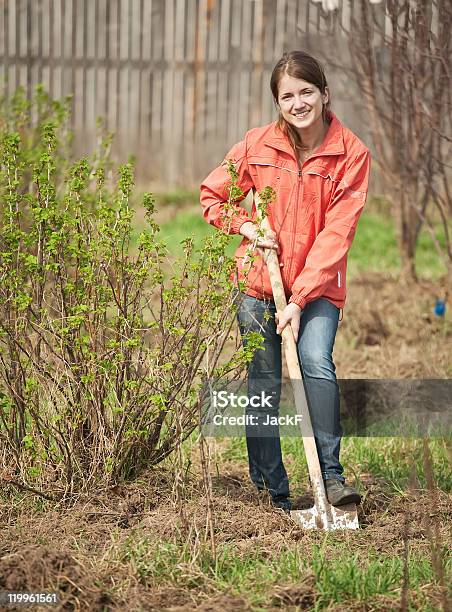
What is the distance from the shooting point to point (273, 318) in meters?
3.73

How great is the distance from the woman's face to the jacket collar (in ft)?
0.22

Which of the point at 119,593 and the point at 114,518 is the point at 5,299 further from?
the point at 119,593

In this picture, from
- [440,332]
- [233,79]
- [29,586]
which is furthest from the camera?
[233,79]

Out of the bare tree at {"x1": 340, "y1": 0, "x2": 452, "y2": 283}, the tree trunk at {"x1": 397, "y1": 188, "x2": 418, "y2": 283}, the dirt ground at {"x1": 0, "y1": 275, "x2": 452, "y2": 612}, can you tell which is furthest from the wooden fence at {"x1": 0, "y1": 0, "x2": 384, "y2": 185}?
the dirt ground at {"x1": 0, "y1": 275, "x2": 452, "y2": 612}

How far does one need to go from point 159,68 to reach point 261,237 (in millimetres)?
8076

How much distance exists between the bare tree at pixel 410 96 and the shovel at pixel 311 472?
1.83 m

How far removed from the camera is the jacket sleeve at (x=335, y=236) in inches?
139

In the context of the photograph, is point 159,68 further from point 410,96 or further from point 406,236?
point 410,96

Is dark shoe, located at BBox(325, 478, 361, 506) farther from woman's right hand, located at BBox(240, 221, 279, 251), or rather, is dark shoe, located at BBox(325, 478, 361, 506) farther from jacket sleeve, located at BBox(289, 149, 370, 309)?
woman's right hand, located at BBox(240, 221, 279, 251)

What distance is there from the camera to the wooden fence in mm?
11156

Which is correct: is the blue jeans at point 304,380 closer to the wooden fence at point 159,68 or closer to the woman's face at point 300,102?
the woman's face at point 300,102

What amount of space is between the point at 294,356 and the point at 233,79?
26.5 ft

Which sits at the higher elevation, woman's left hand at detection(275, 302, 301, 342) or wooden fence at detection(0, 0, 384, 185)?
wooden fence at detection(0, 0, 384, 185)

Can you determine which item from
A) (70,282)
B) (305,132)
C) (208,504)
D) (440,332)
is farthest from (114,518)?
(440,332)
